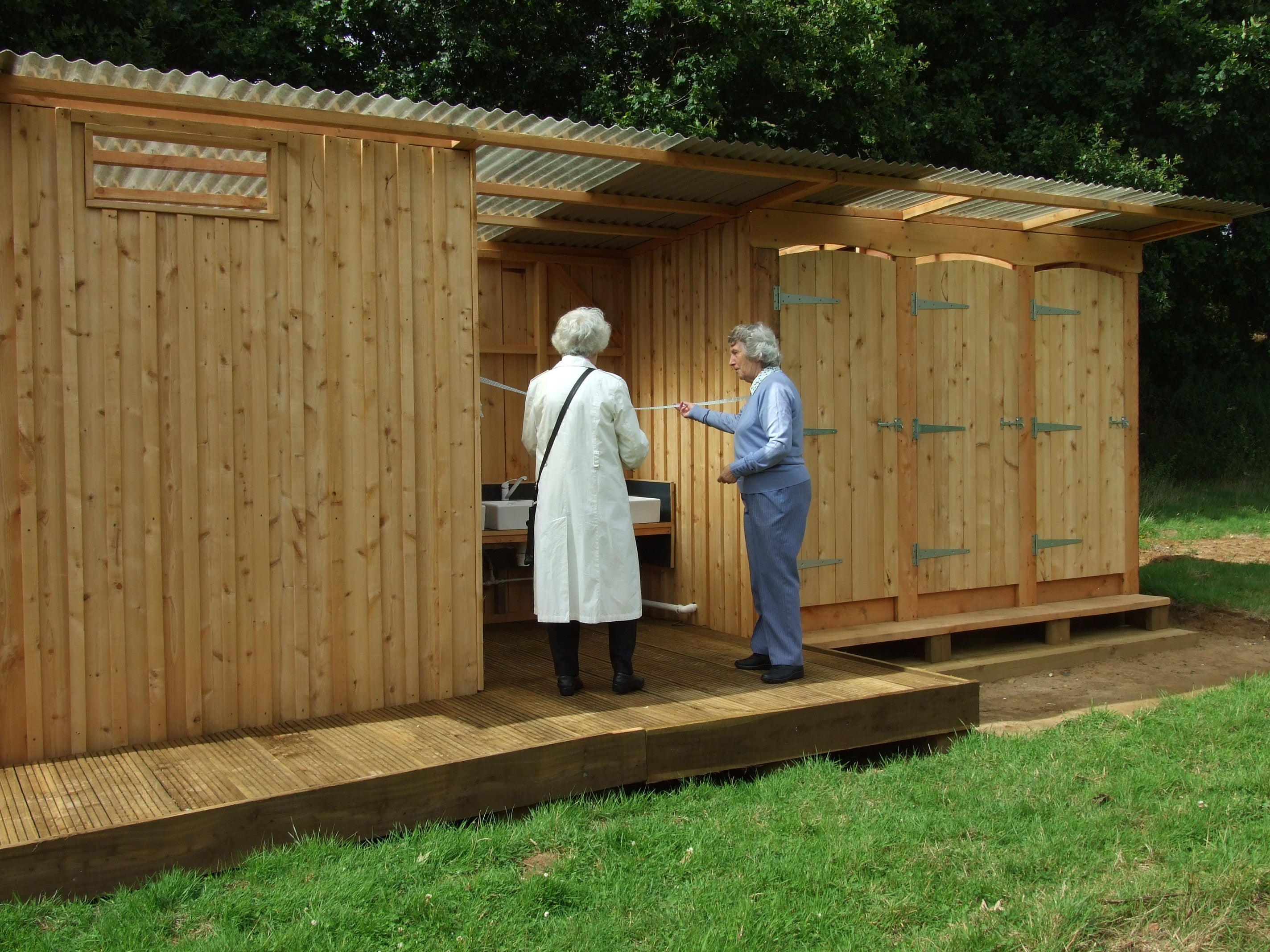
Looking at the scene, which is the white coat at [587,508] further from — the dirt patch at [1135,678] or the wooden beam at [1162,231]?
the wooden beam at [1162,231]

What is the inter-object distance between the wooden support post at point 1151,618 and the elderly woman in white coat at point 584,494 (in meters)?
5.08

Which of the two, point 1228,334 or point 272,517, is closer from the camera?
point 272,517

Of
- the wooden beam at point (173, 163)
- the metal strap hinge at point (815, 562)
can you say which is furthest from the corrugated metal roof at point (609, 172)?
the metal strap hinge at point (815, 562)

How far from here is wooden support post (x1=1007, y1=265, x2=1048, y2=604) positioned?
7941 millimetres

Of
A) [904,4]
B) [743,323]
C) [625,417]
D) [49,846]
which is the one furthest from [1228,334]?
[49,846]

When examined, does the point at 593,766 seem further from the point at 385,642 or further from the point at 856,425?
the point at 856,425

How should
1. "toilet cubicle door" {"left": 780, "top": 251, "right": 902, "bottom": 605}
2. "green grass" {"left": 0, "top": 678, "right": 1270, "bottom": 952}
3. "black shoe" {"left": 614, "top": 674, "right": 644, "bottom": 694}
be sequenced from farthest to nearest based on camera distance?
"toilet cubicle door" {"left": 780, "top": 251, "right": 902, "bottom": 605} → "black shoe" {"left": 614, "top": 674, "right": 644, "bottom": 694} → "green grass" {"left": 0, "top": 678, "right": 1270, "bottom": 952}

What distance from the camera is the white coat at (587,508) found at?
4.87 meters

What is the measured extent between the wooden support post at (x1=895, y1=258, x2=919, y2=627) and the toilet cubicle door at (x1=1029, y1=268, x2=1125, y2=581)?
120 centimetres

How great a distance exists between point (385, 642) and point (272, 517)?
29.0 inches

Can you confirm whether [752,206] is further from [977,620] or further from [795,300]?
[977,620]

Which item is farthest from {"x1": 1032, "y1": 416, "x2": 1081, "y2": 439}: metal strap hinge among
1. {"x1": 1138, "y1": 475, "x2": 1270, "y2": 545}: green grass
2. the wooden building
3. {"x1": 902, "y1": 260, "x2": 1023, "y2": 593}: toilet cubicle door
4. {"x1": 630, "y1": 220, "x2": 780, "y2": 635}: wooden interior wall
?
{"x1": 1138, "y1": 475, "x2": 1270, "y2": 545}: green grass

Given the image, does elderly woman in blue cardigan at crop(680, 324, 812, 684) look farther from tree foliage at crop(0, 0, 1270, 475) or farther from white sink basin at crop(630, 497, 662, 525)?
tree foliage at crop(0, 0, 1270, 475)

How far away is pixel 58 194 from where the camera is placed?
425 centimetres
